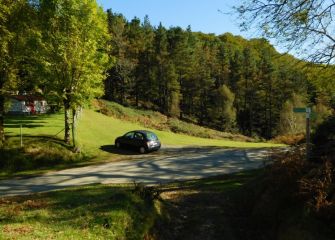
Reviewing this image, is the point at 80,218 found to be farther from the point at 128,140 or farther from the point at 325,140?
the point at 128,140

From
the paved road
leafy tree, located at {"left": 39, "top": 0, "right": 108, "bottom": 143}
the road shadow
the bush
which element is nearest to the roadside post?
the bush

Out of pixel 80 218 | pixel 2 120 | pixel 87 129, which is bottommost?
pixel 80 218

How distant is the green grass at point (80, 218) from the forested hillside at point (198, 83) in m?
68.3

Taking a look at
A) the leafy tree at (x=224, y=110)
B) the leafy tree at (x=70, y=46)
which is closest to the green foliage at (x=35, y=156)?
the leafy tree at (x=70, y=46)

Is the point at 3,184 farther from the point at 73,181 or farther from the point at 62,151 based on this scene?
the point at 62,151

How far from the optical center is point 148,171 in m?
24.9

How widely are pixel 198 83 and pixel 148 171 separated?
66.2 meters

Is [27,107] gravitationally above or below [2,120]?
above

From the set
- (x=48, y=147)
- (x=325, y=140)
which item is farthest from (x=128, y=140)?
(x=325, y=140)

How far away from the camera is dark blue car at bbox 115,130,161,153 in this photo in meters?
34.1

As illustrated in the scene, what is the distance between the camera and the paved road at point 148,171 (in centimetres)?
2159

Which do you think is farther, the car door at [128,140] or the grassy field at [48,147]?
the car door at [128,140]

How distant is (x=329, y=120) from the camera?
525 inches

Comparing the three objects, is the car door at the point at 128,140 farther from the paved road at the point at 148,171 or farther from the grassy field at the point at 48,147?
the paved road at the point at 148,171
